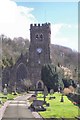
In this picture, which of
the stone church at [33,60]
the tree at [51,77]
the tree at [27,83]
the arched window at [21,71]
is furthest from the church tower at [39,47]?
the tree at [51,77]

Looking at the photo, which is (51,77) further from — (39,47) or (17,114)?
(17,114)

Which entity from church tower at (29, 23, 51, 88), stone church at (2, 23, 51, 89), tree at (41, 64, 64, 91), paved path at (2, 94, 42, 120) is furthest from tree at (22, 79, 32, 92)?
paved path at (2, 94, 42, 120)

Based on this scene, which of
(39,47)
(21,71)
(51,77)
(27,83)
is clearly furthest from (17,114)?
(39,47)

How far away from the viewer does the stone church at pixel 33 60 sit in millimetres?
87562

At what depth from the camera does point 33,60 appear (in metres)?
88.9

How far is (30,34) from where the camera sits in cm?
9000

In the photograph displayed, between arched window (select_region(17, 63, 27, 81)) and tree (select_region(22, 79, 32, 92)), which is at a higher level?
arched window (select_region(17, 63, 27, 81))

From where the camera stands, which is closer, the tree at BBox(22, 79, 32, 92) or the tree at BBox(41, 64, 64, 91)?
the tree at BBox(41, 64, 64, 91)

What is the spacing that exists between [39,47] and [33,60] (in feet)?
10.1

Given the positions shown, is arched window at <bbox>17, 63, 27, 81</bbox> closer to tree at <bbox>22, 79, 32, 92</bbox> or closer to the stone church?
the stone church

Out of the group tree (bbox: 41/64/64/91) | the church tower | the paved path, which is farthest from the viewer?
the church tower

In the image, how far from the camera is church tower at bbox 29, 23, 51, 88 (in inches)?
3474

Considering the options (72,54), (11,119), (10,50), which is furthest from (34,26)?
(11,119)

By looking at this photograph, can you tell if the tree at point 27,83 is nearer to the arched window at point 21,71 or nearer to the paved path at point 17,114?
the arched window at point 21,71
